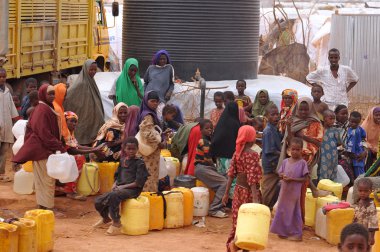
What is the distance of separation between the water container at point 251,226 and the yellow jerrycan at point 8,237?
1.85m

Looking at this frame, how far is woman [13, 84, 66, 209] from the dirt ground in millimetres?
600

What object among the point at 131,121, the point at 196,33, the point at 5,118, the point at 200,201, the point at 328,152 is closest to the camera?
Answer: the point at 200,201

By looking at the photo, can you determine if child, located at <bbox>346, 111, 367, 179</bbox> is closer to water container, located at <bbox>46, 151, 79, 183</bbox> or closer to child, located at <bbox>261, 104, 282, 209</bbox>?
child, located at <bbox>261, 104, 282, 209</bbox>

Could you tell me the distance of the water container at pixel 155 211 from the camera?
9.44 m

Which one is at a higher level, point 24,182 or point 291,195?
point 291,195

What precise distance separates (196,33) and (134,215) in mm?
7409

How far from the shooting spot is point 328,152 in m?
10.7

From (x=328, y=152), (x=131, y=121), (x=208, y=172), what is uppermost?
(x=131, y=121)

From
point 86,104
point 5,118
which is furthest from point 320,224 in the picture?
point 5,118

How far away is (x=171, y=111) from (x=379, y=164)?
3.10m

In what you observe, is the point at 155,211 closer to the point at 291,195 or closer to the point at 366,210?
the point at 291,195

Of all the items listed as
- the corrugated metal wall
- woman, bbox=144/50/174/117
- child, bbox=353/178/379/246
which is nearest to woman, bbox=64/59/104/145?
woman, bbox=144/50/174/117

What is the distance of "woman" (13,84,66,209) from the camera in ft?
31.2

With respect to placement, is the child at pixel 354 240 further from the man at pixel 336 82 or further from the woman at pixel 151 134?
the man at pixel 336 82
